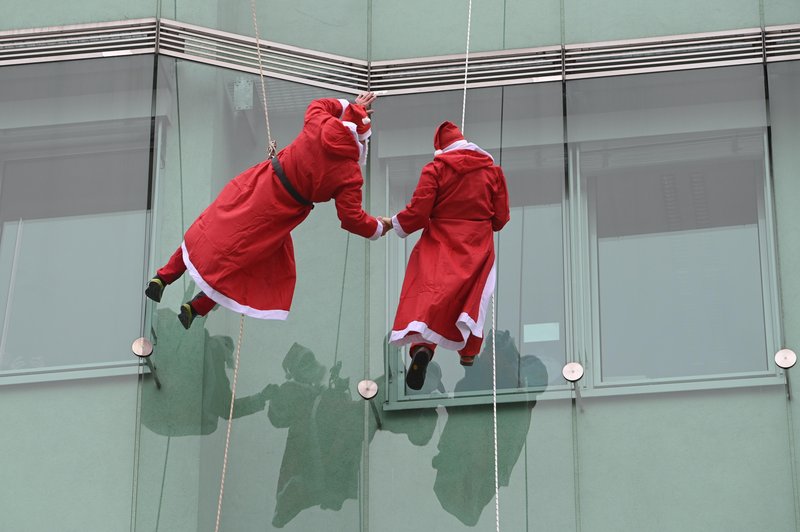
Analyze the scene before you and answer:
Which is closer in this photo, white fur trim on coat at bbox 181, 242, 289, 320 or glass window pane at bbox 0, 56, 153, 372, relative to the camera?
white fur trim on coat at bbox 181, 242, 289, 320

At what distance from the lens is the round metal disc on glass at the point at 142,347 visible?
33.4 ft

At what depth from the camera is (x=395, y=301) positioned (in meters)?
10.6

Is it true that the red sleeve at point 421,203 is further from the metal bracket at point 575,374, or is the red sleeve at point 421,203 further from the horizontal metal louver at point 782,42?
the horizontal metal louver at point 782,42

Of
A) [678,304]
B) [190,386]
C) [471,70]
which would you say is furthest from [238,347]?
[678,304]

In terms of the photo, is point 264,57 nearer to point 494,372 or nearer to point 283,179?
point 283,179

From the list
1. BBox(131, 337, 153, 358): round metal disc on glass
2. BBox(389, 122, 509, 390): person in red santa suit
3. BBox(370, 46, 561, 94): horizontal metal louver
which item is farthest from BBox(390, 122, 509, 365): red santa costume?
BBox(131, 337, 153, 358): round metal disc on glass

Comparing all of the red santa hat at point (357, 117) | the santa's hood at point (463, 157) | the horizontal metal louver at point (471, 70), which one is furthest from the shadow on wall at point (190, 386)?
the horizontal metal louver at point (471, 70)

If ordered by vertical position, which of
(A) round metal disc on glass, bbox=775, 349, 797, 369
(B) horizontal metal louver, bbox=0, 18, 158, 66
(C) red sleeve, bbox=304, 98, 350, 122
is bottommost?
(A) round metal disc on glass, bbox=775, 349, 797, 369

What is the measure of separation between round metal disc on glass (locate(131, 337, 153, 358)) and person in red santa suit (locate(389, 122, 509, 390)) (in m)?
1.56

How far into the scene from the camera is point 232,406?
33.2 feet

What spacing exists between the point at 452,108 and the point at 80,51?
2389 mm

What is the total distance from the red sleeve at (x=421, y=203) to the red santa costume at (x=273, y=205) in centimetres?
17

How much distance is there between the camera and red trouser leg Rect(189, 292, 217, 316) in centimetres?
952

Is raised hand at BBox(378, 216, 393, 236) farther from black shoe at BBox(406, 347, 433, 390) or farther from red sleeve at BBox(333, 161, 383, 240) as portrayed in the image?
black shoe at BBox(406, 347, 433, 390)
